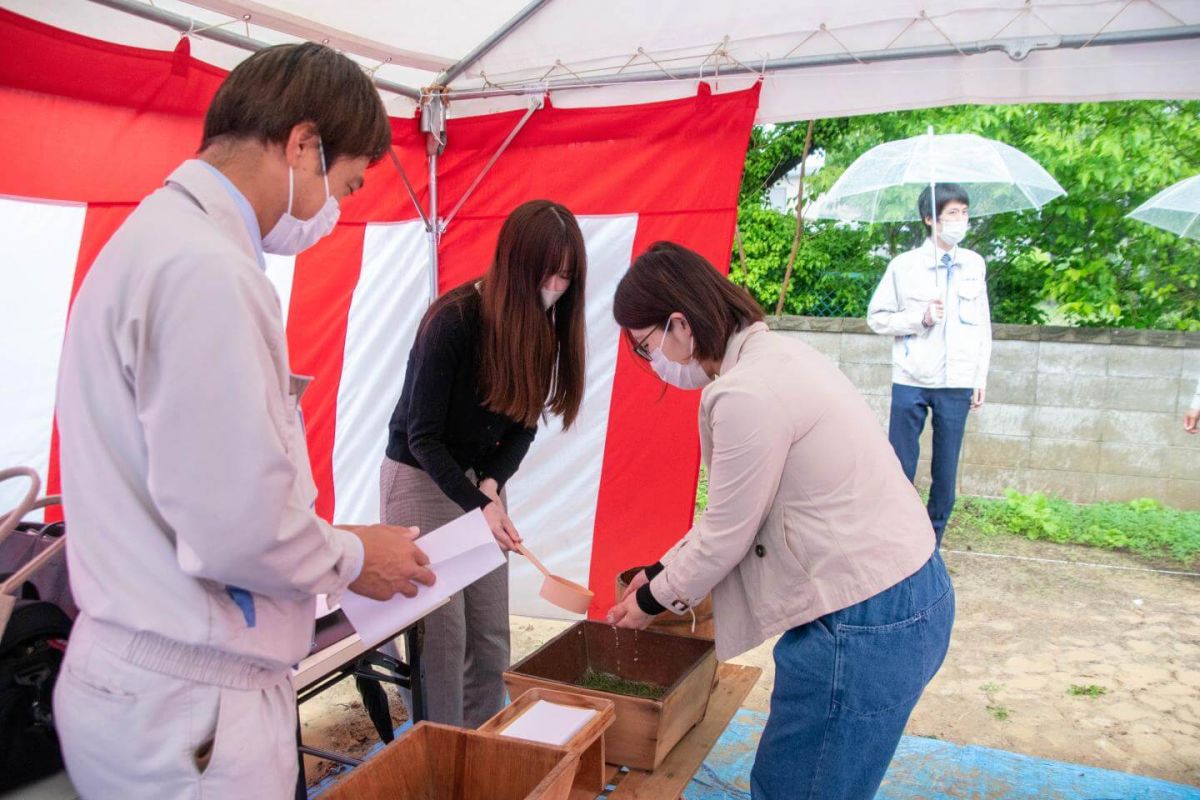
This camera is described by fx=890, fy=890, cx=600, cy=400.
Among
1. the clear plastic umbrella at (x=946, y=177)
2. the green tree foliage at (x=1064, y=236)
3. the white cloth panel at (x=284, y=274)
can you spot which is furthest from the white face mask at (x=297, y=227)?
the green tree foliage at (x=1064, y=236)

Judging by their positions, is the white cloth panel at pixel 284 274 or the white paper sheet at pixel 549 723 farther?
the white cloth panel at pixel 284 274

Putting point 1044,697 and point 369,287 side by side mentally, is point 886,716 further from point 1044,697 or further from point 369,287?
point 369,287

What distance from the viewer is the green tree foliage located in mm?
6059

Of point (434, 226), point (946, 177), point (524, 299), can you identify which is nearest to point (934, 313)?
point (946, 177)

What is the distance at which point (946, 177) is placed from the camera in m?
4.12

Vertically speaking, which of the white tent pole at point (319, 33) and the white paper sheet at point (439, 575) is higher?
the white tent pole at point (319, 33)

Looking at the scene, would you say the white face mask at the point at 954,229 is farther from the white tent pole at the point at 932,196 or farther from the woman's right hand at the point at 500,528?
the woman's right hand at the point at 500,528

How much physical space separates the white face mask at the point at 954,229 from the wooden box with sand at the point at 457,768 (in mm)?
3347

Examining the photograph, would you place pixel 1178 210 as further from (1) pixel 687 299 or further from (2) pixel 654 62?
(1) pixel 687 299

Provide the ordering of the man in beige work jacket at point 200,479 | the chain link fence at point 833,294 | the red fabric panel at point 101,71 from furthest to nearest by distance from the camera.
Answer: the chain link fence at point 833,294 < the red fabric panel at point 101,71 < the man in beige work jacket at point 200,479

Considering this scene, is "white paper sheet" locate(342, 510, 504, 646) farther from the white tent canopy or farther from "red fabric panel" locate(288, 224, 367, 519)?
"red fabric panel" locate(288, 224, 367, 519)

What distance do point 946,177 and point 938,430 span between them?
118cm

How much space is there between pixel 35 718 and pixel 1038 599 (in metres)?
4.37

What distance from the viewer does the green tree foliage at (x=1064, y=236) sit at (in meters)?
6.06
